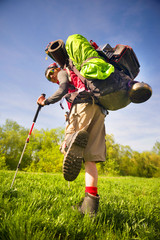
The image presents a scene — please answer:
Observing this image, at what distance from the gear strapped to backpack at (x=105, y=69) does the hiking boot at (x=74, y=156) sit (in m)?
Answer: 0.62

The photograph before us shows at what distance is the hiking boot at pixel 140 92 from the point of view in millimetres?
1939

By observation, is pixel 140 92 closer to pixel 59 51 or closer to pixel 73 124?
pixel 73 124

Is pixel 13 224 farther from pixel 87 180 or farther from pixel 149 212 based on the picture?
pixel 149 212

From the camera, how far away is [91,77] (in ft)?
6.54

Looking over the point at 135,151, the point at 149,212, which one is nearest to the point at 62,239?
the point at 149,212

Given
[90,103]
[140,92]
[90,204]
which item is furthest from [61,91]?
[90,204]

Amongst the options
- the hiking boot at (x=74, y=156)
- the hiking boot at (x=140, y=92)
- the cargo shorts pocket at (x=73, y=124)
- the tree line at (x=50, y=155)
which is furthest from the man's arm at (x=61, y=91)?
the tree line at (x=50, y=155)

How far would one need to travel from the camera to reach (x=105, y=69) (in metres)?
2.01

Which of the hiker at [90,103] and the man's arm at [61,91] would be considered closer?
the hiker at [90,103]

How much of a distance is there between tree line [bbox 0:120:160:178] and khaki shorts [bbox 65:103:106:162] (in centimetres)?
3091

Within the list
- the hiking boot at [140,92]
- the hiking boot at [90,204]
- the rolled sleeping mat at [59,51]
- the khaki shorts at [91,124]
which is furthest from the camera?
the rolled sleeping mat at [59,51]

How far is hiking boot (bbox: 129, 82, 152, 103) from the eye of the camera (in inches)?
76.3

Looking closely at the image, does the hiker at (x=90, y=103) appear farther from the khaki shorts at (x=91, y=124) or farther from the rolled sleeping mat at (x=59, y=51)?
the rolled sleeping mat at (x=59, y=51)

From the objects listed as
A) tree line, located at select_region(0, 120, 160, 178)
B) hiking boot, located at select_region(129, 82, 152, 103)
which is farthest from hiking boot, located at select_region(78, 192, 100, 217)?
tree line, located at select_region(0, 120, 160, 178)
